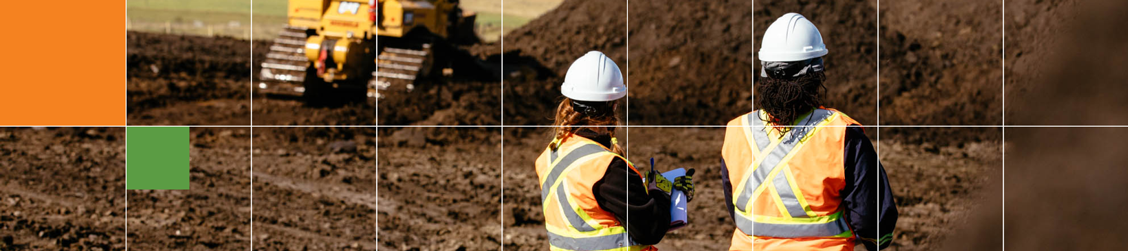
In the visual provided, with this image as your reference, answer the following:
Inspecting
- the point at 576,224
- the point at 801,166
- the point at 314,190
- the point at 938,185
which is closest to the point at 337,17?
the point at 314,190

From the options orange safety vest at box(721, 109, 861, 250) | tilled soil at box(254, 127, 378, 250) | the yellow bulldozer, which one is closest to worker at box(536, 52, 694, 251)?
orange safety vest at box(721, 109, 861, 250)

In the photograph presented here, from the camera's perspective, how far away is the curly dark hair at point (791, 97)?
3271 mm

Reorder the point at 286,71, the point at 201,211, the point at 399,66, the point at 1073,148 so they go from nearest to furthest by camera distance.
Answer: the point at 201,211 < the point at 1073,148 < the point at 286,71 < the point at 399,66

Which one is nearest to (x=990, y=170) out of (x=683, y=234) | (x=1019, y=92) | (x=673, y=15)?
(x=1019, y=92)

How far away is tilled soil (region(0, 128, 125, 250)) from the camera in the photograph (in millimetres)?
8594

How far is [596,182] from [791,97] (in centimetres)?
85

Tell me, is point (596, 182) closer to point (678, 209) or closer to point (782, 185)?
point (678, 209)

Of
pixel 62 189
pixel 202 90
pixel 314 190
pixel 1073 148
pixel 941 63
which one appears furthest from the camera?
pixel 941 63

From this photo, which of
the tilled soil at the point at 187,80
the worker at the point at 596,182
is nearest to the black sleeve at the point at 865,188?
the worker at the point at 596,182

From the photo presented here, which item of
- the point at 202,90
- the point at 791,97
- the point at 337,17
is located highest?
the point at 337,17

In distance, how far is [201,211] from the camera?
31.6 ft

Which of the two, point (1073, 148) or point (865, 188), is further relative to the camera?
point (1073, 148)

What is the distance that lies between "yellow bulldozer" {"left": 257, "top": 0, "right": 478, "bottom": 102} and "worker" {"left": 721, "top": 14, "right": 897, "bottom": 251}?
10400mm

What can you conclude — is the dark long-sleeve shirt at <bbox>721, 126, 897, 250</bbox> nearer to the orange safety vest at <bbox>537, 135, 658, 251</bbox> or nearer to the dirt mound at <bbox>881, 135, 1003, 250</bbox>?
the orange safety vest at <bbox>537, 135, 658, 251</bbox>
